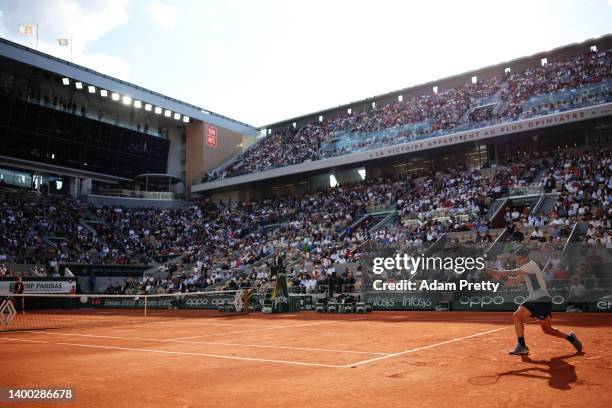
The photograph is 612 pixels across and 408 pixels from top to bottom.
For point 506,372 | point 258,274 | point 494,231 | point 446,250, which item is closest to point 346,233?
point 258,274

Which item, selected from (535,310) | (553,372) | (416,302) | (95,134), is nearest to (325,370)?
(553,372)

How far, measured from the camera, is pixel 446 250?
70.9 ft

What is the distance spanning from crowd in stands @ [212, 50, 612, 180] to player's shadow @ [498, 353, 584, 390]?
94.7ft

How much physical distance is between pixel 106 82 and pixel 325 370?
48.1 m

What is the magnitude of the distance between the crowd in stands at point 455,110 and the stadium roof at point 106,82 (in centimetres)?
763

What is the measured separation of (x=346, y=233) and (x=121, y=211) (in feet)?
84.7

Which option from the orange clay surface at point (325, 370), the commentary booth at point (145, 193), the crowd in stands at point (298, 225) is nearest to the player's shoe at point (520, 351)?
the orange clay surface at point (325, 370)

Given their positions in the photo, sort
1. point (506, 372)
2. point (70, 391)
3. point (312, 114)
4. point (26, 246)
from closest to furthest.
Answer: 1. point (70, 391)
2. point (506, 372)
3. point (26, 246)
4. point (312, 114)

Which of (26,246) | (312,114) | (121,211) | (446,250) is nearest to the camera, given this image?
(446,250)

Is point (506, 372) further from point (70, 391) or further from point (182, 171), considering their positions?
point (182, 171)

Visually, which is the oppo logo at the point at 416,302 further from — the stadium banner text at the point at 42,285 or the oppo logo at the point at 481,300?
the stadium banner text at the point at 42,285

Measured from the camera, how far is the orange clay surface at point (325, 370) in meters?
5.95

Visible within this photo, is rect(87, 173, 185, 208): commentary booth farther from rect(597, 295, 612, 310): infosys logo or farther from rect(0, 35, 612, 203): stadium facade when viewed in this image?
rect(597, 295, 612, 310): infosys logo

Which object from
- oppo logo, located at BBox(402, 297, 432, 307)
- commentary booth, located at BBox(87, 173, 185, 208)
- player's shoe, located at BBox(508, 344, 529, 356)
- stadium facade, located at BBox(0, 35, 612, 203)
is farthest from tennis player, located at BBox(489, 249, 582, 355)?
commentary booth, located at BBox(87, 173, 185, 208)
